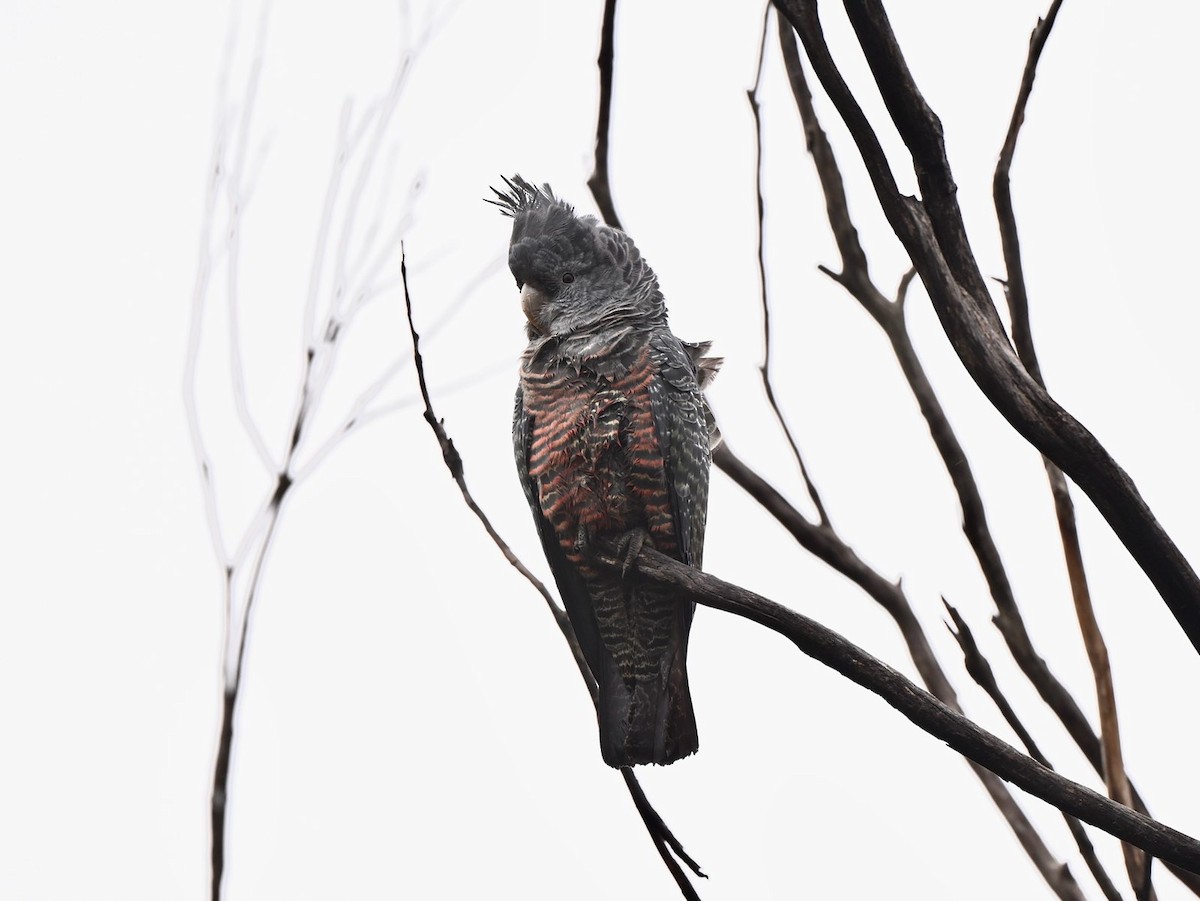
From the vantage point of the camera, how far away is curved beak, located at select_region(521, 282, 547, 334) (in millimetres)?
4430

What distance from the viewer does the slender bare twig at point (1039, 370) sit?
2750 millimetres

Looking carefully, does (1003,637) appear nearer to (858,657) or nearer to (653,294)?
(858,657)

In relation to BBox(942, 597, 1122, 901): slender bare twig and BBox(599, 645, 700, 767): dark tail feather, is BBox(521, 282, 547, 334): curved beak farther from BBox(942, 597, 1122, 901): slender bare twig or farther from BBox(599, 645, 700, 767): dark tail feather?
BBox(942, 597, 1122, 901): slender bare twig

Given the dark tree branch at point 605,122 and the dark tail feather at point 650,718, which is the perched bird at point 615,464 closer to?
the dark tail feather at point 650,718

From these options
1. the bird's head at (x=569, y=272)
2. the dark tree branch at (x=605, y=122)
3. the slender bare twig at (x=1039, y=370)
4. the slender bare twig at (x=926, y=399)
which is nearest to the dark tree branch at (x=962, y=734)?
the slender bare twig at (x=1039, y=370)

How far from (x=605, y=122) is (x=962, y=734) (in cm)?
224

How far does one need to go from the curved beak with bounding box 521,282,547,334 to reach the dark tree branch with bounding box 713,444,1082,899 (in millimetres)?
1004

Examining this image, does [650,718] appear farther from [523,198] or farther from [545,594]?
[523,198]

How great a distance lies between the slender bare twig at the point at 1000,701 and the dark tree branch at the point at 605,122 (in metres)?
1.89

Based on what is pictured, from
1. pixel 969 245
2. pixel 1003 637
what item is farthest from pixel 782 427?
pixel 969 245

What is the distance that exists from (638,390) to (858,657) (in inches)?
70.5

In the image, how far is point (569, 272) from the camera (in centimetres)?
450

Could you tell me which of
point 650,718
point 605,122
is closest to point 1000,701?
point 650,718

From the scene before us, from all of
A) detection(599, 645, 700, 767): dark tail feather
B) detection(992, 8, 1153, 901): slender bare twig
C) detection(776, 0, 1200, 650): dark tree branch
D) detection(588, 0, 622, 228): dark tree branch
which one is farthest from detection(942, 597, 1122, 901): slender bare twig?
detection(588, 0, 622, 228): dark tree branch
